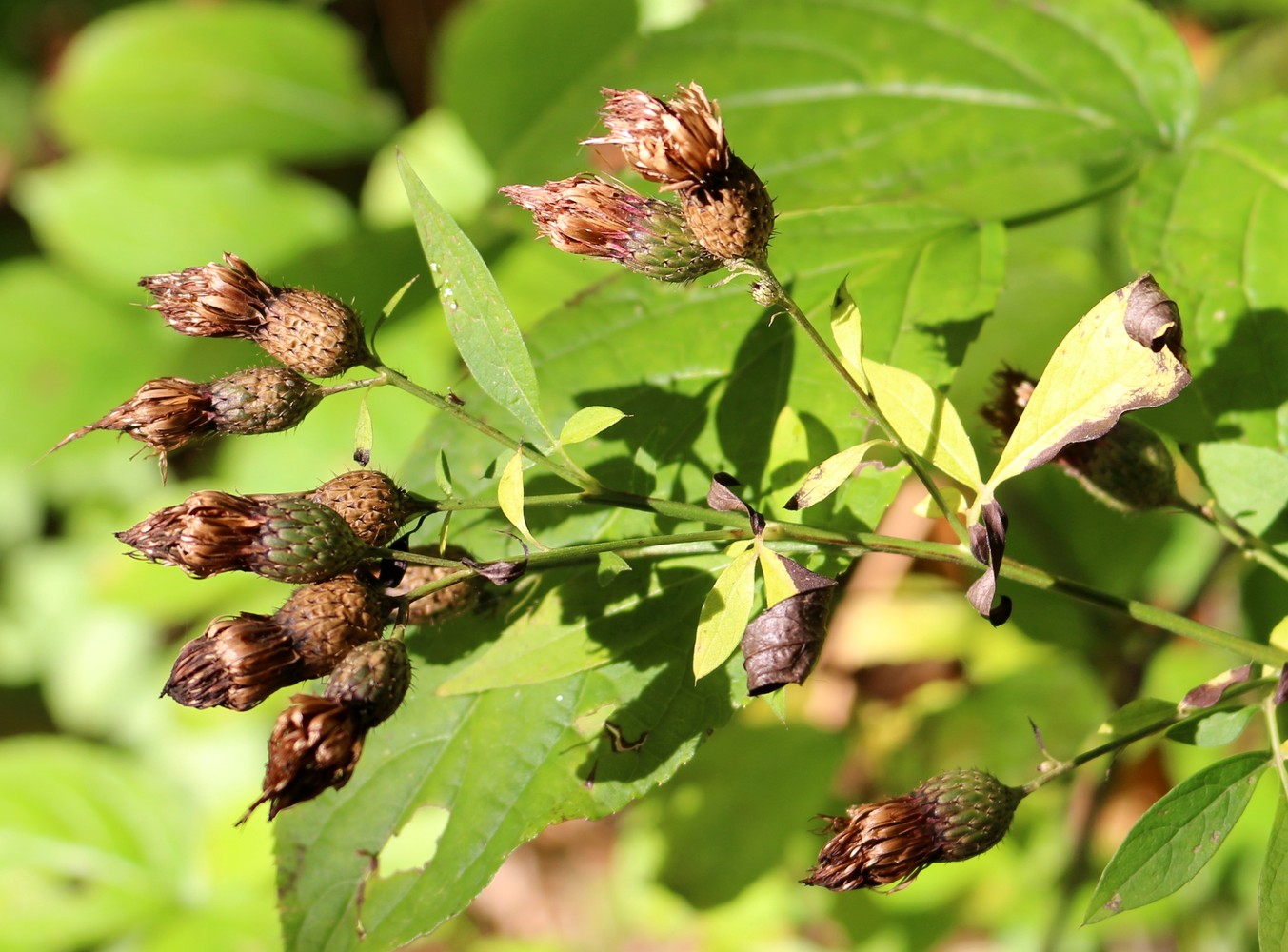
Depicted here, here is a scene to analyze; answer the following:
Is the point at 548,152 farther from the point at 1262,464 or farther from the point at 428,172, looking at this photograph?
the point at 428,172

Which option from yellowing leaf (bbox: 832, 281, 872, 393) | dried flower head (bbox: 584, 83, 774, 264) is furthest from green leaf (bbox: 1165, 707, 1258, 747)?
dried flower head (bbox: 584, 83, 774, 264)

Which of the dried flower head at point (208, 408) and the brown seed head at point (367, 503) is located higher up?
the dried flower head at point (208, 408)

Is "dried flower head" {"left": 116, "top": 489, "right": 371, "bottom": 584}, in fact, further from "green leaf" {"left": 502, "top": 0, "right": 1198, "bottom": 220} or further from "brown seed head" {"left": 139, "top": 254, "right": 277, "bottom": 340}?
"green leaf" {"left": 502, "top": 0, "right": 1198, "bottom": 220}

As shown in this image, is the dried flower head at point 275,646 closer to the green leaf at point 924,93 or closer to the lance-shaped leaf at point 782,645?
the lance-shaped leaf at point 782,645

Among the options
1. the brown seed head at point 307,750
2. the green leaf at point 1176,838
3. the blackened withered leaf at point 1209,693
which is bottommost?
the green leaf at point 1176,838

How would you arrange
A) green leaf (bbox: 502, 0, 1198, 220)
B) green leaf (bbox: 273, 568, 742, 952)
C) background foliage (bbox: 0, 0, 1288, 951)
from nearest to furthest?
green leaf (bbox: 273, 568, 742, 952) < background foliage (bbox: 0, 0, 1288, 951) < green leaf (bbox: 502, 0, 1198, 220)

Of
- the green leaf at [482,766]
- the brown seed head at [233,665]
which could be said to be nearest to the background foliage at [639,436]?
the green leaf at [482,766]
